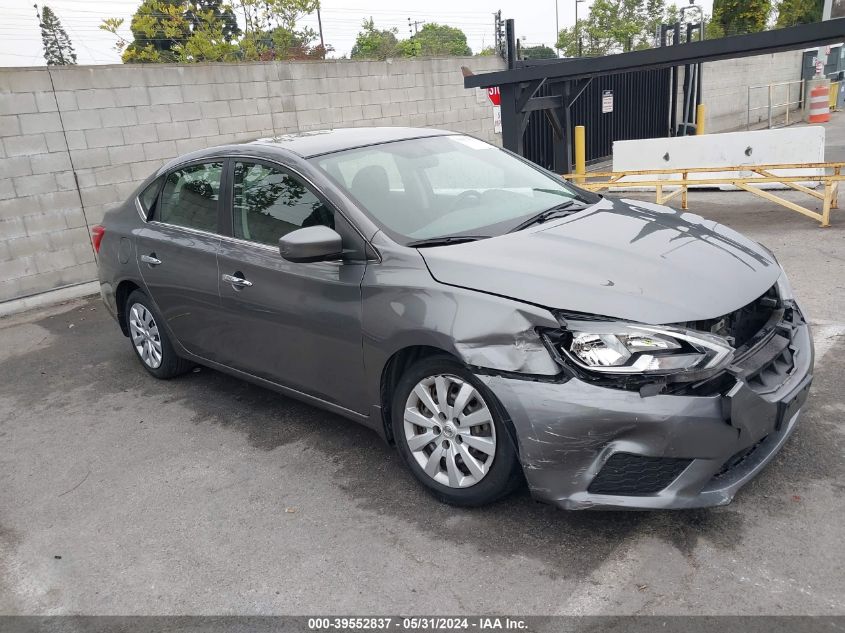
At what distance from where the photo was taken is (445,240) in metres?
3.54

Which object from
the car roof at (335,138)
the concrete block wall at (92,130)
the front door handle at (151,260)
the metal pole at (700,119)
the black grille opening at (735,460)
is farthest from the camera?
the metal pole at (700,119)

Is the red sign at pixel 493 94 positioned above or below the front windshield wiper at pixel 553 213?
above

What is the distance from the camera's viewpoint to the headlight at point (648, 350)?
9.30ft

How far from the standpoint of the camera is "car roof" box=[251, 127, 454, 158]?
13.6 ft

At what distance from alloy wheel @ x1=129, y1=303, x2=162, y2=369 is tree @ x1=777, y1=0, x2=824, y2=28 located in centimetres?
4173

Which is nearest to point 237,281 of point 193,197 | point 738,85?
point 193,197

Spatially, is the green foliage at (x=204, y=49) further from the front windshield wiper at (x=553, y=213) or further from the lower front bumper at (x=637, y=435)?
the lower front bumper at (x=637, y=435)

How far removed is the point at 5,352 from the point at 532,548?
5.52 metres

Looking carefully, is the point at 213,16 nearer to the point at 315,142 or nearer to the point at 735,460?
the point at 315,142

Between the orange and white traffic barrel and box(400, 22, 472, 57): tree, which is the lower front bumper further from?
box(400, 22, 472, 57): tree

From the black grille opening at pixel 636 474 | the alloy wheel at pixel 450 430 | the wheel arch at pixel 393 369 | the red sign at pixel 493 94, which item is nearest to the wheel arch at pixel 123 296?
the wheel arch at pixel 393 369

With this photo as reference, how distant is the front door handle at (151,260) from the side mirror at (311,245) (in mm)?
1729

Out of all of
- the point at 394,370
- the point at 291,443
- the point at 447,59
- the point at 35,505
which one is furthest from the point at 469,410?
the point at 447,59

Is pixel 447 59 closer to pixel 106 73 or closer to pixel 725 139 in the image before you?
pixel 725 139
